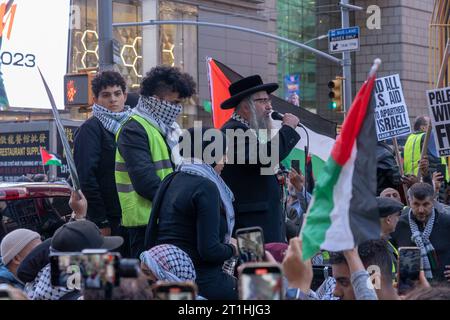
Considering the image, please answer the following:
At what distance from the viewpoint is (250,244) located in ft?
12.6

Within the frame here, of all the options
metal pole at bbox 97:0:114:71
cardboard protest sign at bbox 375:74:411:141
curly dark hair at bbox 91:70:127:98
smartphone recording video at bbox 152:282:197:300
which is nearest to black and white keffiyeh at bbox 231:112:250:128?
curly dark hair at bbox 91:70:127:98

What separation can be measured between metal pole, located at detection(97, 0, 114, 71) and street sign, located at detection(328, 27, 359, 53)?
9.09m

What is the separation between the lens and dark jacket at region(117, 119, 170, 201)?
633cm

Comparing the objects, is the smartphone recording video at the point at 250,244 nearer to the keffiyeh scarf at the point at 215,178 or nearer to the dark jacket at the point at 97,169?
the keffiyeh scarf at the point at 215,178

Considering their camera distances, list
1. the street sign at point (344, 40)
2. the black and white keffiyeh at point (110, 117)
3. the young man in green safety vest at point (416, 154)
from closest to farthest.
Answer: the black and white keffiyeh at point (110, 117) < the young man in green safety vest at point (416, 154) < the street sign at point (344, 40)

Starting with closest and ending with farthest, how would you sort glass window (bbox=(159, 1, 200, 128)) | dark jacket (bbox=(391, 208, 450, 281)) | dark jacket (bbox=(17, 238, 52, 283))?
1. dark jacket (bbox=(17, 238, 52, 283))
2. dark jacket (bbox=(391, 208, 450, 281))
3. glass window (bbox=(159, 1, 200, 128))

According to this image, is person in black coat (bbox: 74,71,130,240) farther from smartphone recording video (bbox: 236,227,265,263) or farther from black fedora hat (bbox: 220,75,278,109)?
smartphone recording video (bbox: 236,227,265,263)

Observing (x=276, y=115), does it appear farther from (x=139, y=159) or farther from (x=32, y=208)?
(x=32, y=208)

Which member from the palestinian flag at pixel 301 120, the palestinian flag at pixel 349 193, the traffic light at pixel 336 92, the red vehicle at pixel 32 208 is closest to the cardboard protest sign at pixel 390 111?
the palestinian flag at pixel 301 120

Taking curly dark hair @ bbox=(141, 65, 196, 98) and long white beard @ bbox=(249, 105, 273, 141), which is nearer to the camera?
long white beard @ bbox=(249, 105, 273, 141)

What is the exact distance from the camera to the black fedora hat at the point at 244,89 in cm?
645

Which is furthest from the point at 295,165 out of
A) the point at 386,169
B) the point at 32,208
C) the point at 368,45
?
the point at 368,45

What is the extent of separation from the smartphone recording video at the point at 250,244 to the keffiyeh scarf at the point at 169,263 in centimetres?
146
